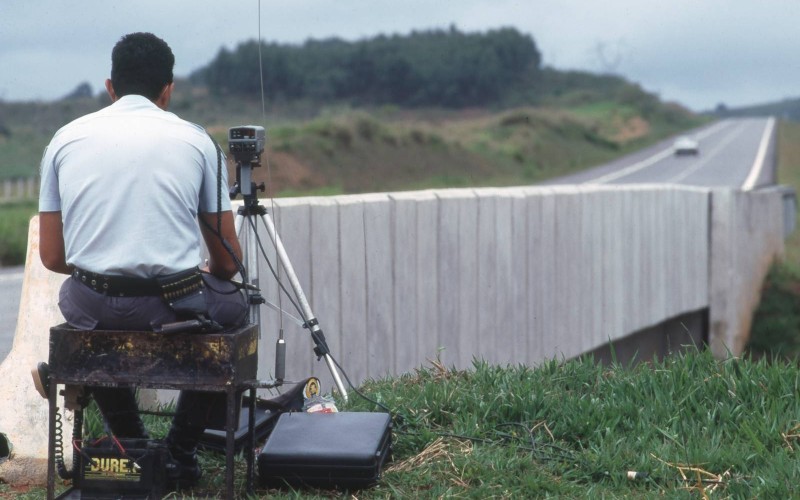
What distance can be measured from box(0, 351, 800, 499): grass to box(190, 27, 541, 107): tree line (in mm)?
29870

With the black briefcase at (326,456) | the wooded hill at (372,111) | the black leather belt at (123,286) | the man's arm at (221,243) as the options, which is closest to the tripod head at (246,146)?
the man's arm at (221,243)

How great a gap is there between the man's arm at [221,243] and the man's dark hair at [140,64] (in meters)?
0.51

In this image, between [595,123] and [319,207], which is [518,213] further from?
[595,123]

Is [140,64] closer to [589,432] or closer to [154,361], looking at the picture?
[154,361]

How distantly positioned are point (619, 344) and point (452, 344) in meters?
5.53

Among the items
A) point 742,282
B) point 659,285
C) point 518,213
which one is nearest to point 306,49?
point 742,282

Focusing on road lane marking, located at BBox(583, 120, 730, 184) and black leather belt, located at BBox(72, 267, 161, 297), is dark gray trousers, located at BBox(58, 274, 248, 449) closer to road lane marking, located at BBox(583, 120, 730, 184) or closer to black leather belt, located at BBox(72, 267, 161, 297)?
black leather belt, located at BBox(72, 267, 161, 297)

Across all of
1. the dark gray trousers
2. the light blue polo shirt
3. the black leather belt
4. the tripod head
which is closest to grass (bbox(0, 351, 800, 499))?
the dark gray trousers

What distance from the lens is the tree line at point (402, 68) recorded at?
37.4 m

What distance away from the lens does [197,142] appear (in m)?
4.47

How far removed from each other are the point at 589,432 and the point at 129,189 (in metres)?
2.25

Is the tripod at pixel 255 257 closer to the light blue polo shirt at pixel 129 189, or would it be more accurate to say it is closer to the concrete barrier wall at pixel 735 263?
the light blue polo shirt at pixel 129 189

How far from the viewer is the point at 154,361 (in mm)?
4391

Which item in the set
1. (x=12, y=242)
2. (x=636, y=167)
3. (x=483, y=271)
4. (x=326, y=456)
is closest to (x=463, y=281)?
(x=483, y=271)
